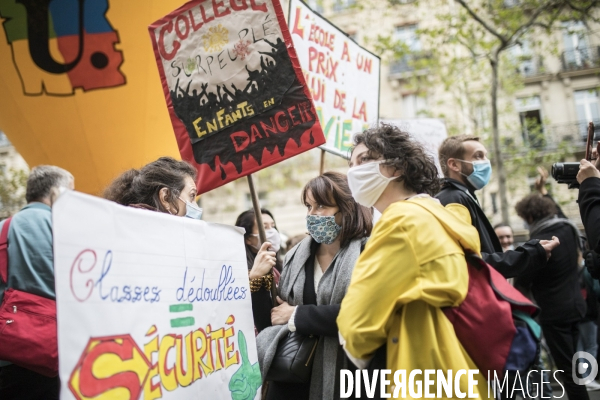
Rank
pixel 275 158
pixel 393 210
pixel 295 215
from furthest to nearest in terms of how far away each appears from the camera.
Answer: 1. pixel 295 215
2. pixel 275 158
3. pixel 393 210

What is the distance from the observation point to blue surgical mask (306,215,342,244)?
10.2 ft

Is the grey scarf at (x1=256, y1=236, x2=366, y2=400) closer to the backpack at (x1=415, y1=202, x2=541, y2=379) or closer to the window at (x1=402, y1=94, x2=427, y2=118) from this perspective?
the backpack at (x1=415, y1=202, x2=541, y2=379)

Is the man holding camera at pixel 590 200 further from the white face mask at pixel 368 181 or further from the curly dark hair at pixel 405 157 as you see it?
the white face mask at pixel 368 181

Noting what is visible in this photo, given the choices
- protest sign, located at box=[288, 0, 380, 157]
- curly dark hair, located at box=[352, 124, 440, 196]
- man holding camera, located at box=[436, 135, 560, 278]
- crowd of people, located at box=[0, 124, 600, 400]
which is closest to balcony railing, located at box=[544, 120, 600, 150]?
protest sign, located at box=[288, 0, 380, 157]

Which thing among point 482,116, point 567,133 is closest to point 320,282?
point 482,116

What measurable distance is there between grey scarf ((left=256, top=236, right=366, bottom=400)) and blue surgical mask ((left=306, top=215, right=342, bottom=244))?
0.11m

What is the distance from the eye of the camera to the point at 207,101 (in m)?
3.47

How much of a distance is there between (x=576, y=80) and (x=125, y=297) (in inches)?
986

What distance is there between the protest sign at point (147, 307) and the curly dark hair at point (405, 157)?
35.1 inches

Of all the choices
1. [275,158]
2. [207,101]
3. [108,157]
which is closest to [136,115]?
[108,157]

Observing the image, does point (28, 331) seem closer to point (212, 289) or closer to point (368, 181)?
point (212, 289)

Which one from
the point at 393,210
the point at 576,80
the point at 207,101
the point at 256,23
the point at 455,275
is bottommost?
the point at 455,275

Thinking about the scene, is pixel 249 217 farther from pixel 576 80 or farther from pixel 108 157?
pixel 576 80

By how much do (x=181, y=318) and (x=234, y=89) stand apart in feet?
5.47
